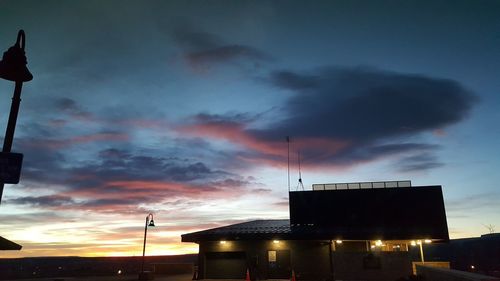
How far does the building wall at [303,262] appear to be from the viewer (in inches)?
1115

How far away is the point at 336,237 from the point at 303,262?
3580mm

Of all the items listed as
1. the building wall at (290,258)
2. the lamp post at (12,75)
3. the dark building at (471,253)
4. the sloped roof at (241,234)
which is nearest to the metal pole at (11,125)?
the lamp post at (12,75)

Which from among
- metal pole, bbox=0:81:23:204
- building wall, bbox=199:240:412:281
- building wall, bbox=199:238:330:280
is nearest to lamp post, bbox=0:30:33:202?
metal pole, bbox=0:81:23:204

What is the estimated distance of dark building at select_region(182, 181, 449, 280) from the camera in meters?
28.9

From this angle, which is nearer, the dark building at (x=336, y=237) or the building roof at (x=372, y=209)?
the dark building at (x=336, y=237)

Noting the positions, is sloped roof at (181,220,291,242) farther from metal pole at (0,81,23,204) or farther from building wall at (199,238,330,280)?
metal pole at (0,81,23,204)

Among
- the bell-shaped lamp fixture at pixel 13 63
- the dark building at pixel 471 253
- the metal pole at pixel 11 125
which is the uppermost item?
the bell-shaped lamp fixture at pixel 13 63

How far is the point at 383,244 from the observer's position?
112 feet

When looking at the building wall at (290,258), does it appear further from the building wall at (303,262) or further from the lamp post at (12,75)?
the lamp post at (12,75)

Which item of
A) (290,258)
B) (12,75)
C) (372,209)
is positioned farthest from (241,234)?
(12,75)

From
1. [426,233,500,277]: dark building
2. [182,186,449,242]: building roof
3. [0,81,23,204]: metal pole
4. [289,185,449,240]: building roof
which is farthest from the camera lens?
[426,233,500,277]: dark building

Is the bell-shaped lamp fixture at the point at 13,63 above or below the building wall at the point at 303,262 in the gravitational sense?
above

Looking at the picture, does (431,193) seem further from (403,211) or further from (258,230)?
(258,230)

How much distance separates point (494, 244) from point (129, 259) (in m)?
165
